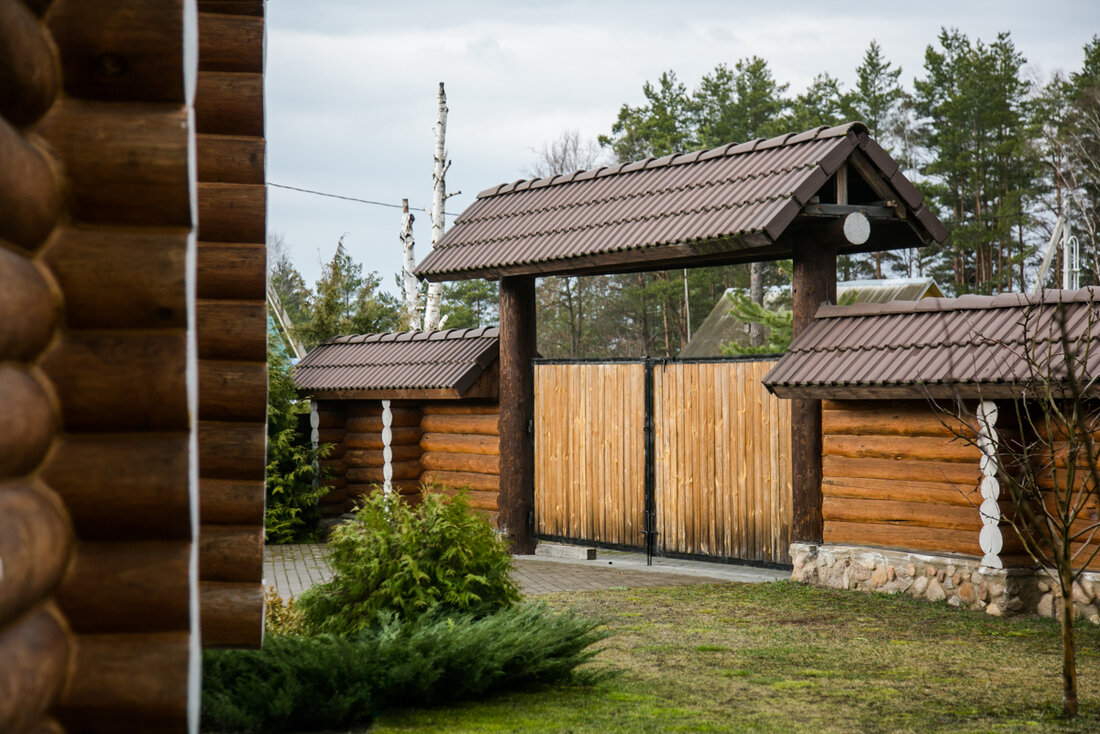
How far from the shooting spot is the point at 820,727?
18.5ft

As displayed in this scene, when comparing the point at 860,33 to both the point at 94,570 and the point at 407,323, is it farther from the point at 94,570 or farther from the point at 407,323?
the point at 94,570

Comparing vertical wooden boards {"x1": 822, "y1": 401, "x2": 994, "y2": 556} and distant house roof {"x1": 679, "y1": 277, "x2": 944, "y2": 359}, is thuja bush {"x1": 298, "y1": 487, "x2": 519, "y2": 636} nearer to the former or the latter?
vertical wooden boards {"x1": 822, "y1": 401, "x2": 994, "y2": 556}

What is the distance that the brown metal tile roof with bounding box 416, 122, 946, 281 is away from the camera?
33.8 ft

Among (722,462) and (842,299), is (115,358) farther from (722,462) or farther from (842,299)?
(842,299)

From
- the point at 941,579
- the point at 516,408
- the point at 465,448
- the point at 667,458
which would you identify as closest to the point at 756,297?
the point at 465,448

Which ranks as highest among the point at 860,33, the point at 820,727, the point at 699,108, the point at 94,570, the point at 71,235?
the point at 860,33

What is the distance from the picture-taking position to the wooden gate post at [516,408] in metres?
13.2

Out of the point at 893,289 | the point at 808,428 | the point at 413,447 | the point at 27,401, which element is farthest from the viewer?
the point at 893,289

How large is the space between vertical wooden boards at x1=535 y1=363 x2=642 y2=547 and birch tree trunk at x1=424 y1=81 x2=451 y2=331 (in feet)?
32.5

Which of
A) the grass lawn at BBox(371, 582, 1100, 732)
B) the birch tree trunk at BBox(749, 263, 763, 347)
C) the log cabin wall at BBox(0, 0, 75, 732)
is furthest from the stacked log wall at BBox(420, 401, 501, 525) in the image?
the birch tree trunk at BBox(749, 263, 763, 347)

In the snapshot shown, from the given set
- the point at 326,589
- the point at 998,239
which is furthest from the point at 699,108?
the point at 326,589

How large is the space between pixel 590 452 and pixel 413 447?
10.1ft

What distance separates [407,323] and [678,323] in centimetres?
2092

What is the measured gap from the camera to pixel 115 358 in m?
2.68
